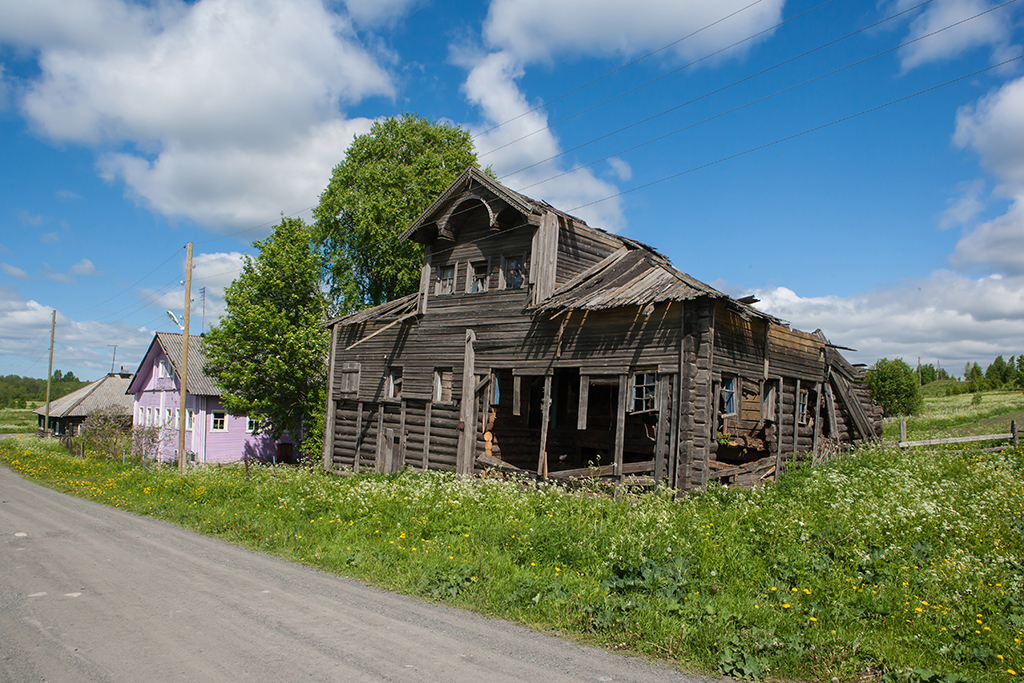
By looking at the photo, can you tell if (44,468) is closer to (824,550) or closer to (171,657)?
(171,657)

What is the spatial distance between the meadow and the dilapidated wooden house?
7.12 ft

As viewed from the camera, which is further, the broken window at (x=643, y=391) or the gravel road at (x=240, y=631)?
the broken window at (x=643, y=391)

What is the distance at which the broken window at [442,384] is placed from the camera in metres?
20.5

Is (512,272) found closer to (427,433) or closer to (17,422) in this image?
(427,433)

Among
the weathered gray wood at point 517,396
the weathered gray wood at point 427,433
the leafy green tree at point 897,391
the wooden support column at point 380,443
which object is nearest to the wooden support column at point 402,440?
the wooden support column at point 380,443

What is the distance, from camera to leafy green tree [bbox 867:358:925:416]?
61688 millimetres

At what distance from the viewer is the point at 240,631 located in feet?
21.5

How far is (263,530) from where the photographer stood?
1184 centimetres

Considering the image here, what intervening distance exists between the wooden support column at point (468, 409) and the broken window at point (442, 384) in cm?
115

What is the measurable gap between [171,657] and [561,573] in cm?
466

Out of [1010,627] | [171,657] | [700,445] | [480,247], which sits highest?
[480,247]

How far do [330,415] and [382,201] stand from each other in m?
12.0

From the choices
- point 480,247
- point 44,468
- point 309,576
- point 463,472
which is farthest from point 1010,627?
point 44,468

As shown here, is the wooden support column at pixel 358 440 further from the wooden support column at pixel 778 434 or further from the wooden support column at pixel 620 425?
the wooden support column at pixel 778 434
